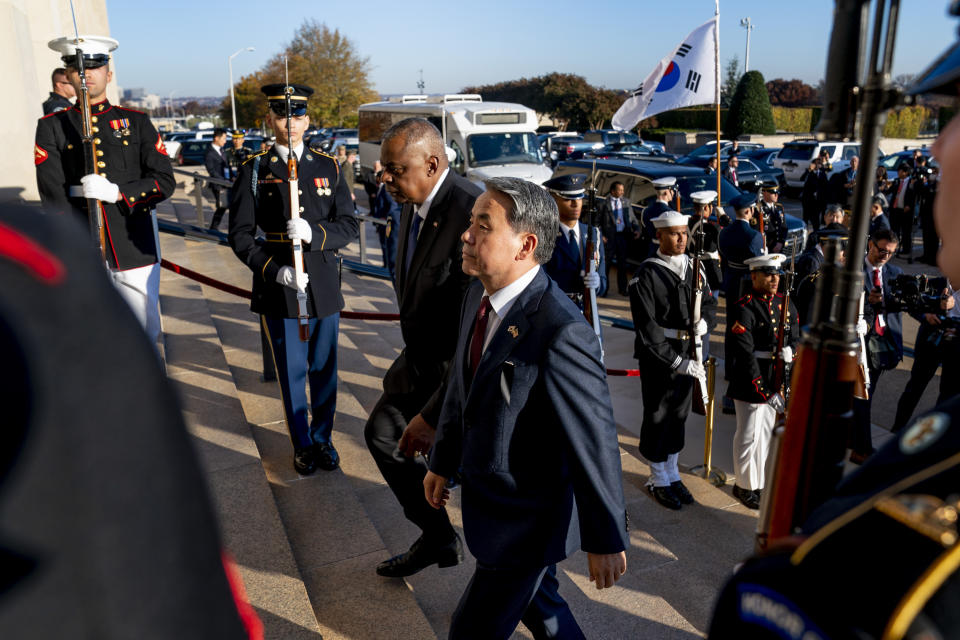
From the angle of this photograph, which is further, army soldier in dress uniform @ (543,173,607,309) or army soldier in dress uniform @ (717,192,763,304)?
army soldier in dress uniform @ (717,192,763,304)

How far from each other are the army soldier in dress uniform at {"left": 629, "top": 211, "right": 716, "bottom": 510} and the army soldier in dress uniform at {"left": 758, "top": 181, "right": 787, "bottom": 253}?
5653 millimetres

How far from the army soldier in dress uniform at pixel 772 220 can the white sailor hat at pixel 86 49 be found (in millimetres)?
8444

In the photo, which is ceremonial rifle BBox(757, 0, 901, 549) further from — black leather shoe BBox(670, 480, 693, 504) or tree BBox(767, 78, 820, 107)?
tree BBox(767, 78, 820, 107)

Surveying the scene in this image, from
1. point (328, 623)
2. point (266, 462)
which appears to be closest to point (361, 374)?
point (266, 462)

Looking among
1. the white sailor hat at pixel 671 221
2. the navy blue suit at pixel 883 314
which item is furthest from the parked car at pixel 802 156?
the white sailor hat at pixel 671 221

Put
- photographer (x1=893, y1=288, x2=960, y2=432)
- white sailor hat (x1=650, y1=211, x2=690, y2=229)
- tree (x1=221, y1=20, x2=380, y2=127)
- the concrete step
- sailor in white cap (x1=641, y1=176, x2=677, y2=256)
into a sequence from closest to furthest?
the concrete step
white sailor hat (x1=650, y1=211, x2=690, y2=229)
photographer (x1=893, y1=288, x2=960, y2=432)
sailor in white cap (x1=641, y1=176, x2=677, y2=256)
tree (x1=221, y1=20, x2=380, y2=127)

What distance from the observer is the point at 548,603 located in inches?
110

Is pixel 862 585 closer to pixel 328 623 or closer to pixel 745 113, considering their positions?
pixel 328 623

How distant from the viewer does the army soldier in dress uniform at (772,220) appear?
1051 cm

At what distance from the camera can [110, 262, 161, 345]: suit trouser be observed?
4664mm

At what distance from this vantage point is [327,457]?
463 centimetres

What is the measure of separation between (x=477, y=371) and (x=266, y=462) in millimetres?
2614

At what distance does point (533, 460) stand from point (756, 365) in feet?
10.5

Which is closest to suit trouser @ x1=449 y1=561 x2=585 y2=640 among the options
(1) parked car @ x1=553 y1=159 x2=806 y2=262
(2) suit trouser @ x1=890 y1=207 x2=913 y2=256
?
(1) parked car @ x1=553 y1=159 x2=806 y2=262
